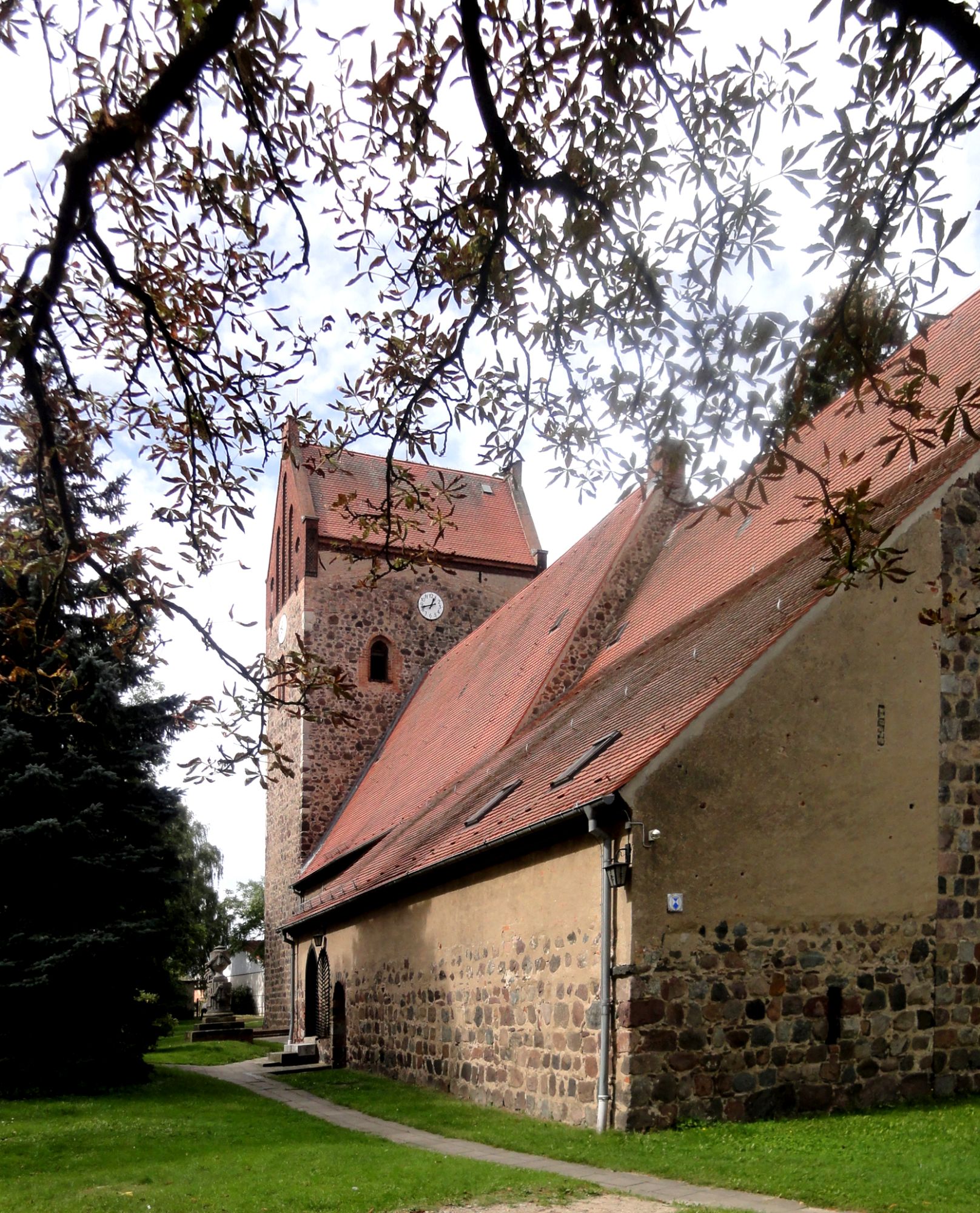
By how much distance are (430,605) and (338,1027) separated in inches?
478

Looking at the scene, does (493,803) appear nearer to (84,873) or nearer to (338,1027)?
(84,873)

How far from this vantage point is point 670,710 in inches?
446

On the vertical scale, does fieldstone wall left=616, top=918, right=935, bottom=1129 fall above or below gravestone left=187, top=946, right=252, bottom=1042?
above

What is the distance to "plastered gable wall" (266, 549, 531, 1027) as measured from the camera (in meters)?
28.0

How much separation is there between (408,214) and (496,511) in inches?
1039

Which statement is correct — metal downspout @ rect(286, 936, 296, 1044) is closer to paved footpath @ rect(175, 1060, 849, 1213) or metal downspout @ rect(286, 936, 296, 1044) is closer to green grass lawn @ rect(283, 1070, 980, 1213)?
paved footpath @ rect(175, 1060, 849, 1213)

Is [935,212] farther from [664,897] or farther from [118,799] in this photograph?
[118,799]

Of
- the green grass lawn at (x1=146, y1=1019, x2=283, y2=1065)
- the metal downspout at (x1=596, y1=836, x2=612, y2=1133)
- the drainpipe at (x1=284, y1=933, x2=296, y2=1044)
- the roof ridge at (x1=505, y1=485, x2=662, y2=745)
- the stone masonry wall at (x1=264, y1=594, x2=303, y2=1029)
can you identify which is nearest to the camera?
the metal downspout at (x1=596, y1=836, x2=612, y2=1133)

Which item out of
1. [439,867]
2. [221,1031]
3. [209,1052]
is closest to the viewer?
[439,867]

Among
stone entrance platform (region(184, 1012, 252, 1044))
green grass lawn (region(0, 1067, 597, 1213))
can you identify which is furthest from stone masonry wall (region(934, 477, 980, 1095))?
stone entrance platform (region(184, 1012, 252, 1044))

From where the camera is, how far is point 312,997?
74.8 feet

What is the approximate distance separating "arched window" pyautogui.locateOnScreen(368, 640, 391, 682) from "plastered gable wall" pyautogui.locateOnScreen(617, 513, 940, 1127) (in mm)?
18996

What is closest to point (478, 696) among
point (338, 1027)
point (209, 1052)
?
point (338, 1027)

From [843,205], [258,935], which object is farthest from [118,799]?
[258,935]
